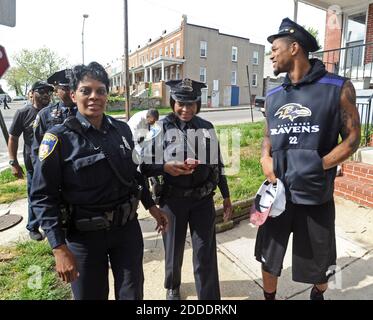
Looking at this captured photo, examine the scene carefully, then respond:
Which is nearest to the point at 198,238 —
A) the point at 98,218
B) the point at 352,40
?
the point at 98,218

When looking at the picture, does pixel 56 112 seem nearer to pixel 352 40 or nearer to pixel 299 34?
pixel 299 34

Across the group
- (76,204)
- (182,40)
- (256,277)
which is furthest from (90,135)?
(182,40)

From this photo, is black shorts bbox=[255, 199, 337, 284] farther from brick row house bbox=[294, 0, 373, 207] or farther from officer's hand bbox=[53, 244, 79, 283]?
brick row house bbox=[294, 0, 373, 207]

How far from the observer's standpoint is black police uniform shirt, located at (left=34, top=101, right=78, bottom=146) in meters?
3.12

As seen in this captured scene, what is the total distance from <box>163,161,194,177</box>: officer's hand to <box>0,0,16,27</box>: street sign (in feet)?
6.14

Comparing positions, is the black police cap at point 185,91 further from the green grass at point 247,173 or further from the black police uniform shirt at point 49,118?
the green grass at point 247,173

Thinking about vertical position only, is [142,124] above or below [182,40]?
below

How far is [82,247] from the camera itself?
1811 millimetres

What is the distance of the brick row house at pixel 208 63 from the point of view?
31828mm

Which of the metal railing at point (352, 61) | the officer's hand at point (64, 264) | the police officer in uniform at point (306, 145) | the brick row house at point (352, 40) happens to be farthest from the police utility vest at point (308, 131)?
the metal railing at point (352, 61)

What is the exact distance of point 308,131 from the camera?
208 centimetres

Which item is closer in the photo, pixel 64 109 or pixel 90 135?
pixel 90 135
